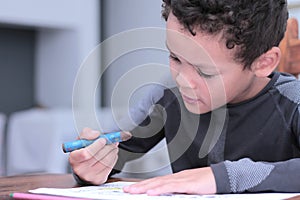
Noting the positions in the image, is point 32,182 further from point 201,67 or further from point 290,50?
point 290,50

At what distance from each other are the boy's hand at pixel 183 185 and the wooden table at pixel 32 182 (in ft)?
0.58

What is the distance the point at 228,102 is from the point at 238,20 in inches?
6.7

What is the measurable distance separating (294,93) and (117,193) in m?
0.40

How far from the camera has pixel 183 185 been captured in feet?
2.07

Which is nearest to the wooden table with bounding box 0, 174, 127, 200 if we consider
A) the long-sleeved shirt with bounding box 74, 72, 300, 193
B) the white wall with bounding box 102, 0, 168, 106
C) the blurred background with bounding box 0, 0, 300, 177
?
the long-sleeved shirt with bounding box 74, 72, 300, 193

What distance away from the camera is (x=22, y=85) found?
3959 mm

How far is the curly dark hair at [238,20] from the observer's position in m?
0.79

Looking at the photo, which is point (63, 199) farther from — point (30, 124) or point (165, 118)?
point (30, 124)

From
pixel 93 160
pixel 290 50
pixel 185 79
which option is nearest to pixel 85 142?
pixel 93 160

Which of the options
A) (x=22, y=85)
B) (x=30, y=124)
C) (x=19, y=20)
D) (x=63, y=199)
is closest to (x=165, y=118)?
(x=63, y=199)

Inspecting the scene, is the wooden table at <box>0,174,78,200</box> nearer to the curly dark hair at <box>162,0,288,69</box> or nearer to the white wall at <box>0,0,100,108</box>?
the curly dark hair at <box>162,0,288,69</box>

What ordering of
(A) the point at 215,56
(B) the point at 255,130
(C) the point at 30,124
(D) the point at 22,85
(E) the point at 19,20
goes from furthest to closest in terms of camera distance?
(D) the point at 22,85 → (E) the point at 19,20 → (C) the point at 30,124 → (B) the point at 255,130 → (A) the point at 215,56

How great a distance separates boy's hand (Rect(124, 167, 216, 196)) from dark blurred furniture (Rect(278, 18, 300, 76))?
0.56 metres

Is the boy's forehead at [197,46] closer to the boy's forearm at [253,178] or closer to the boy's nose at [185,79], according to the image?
the boy's nose at [185,79]
